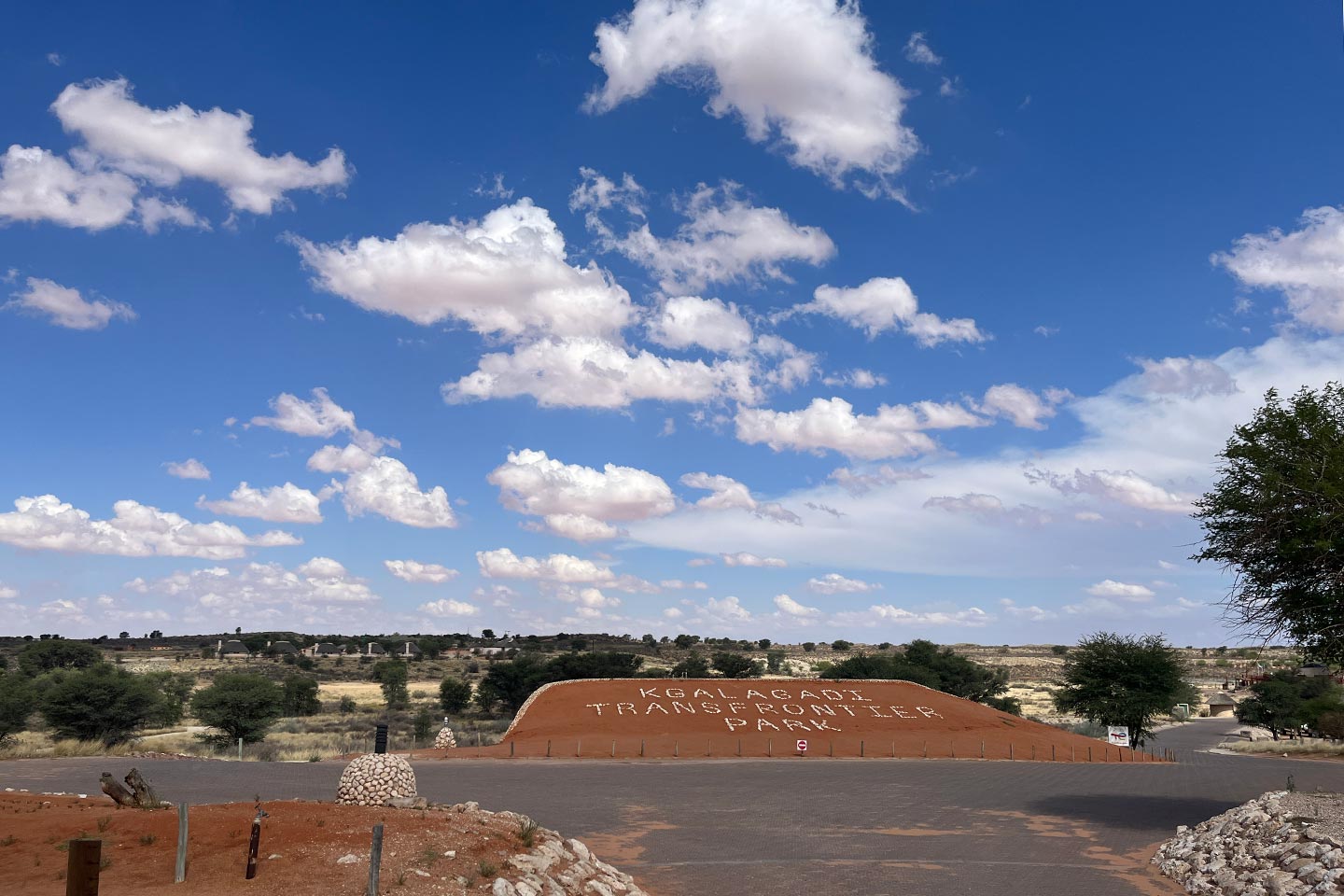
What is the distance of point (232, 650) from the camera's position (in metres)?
148

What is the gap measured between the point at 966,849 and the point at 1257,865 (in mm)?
6454

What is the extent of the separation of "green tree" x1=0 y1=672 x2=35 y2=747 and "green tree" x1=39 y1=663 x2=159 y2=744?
3.15 ft

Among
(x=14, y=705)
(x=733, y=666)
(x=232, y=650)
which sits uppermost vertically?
(x=14, y=705)

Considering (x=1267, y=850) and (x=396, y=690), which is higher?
(x=1267, y=850)

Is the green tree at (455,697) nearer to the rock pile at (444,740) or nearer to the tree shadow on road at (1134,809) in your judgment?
the rock pile at (444,740)

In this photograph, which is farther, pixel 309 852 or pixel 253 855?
pixel 309 852

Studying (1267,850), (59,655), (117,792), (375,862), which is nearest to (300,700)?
(59,655)

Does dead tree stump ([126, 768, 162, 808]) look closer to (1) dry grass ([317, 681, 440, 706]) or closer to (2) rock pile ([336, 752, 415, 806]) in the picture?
(2) rock pile ([336, 752, 415, 806])

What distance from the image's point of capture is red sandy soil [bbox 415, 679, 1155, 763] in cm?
5156

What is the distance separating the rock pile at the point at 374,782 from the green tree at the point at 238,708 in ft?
124

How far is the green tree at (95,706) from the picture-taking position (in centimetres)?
5109

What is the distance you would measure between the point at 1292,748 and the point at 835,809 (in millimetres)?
50869

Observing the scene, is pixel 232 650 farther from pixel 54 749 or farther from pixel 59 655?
pixel 54 749

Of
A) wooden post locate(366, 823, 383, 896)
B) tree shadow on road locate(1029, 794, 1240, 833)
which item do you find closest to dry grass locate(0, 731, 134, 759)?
wooden post locate(366, 823, 383, 896)
